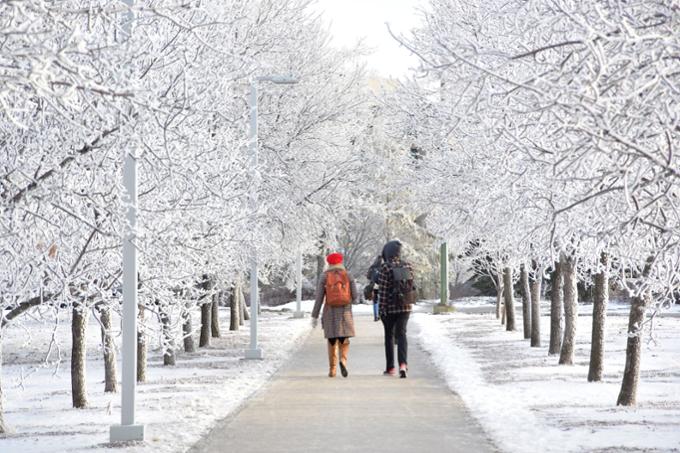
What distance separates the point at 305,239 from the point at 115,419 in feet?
46.4

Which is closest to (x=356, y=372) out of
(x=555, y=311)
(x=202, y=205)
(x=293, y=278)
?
(x=555, y=311)

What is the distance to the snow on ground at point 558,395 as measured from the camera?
9922mm

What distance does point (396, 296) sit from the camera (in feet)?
50.6

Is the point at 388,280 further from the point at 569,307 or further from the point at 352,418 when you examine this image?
the point at 352,418

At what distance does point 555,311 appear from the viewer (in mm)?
19750

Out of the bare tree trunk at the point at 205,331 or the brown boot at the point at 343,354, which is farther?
the bare tree trunk at the point at 205,331

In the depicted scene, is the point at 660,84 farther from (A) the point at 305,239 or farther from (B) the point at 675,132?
(A) the point at 305,239

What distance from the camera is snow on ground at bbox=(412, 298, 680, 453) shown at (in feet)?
32.6

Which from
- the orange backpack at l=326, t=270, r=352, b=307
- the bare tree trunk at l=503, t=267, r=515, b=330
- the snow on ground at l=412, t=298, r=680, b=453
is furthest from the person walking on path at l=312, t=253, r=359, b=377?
the bare tree trunk at l=503, t=267, r=515, b=330

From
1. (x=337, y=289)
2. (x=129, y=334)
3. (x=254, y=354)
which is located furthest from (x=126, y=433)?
(x=254, y=354)

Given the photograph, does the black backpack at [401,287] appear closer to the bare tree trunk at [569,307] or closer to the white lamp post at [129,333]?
the bare tree trunk at [569,307]

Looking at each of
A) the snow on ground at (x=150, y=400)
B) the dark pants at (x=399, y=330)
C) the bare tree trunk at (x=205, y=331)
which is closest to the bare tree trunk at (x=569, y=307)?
the dark pants at (x=399, y=330)

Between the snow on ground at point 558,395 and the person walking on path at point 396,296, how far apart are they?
826 mm

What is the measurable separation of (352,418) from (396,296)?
435 centimetres
